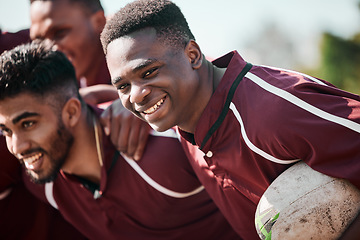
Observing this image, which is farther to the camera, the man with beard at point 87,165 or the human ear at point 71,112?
the human ear at point 71,112

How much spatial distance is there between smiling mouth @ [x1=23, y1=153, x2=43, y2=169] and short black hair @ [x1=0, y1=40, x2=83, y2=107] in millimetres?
415

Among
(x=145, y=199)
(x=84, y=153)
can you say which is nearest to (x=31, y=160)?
(x=84, y=153)

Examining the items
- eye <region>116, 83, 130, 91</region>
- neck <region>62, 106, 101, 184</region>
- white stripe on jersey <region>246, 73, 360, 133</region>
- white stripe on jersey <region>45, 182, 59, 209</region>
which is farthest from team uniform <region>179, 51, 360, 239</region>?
white stripe on jersey <region>45, 182, 59, 209</region>

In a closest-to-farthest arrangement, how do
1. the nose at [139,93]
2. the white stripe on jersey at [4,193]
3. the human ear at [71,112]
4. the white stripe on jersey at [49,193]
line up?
1. the nose at [139,93]
2. the human ear at [71,112]
3. the white stripe on jersey at [49,193]
4. the white stripe on jersey at [4,193]

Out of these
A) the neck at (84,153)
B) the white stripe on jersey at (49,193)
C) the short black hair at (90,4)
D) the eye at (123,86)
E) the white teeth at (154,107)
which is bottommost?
the white stripe on jersey at (49,193)

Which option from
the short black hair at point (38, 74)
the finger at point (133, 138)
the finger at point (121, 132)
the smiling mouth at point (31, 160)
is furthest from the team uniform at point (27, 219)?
the finger at point (133, 138)

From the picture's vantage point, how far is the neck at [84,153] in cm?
337

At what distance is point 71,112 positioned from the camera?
335 cm

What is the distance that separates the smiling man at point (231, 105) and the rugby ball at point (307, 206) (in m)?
0.06

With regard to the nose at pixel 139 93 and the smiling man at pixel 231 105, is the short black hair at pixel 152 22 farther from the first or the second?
the nose at pixel 139 93

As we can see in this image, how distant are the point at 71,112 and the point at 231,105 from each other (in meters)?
1.50

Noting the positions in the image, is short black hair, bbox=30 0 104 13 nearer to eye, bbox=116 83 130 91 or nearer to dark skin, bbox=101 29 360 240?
dark skin, bbox=101 29 360 240

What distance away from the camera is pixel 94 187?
341 cm

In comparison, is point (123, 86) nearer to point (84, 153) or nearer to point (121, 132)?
point (121, 132)
